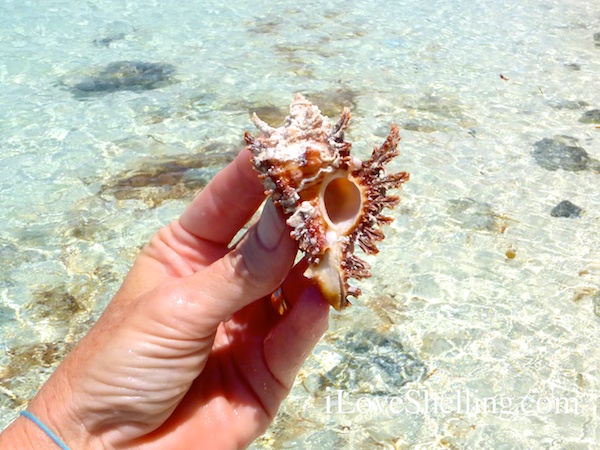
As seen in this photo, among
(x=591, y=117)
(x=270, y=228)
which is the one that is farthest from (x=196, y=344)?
(x=591, y=117)

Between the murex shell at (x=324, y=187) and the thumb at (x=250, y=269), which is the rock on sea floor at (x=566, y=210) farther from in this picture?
the thumb at (x=250, y=269)

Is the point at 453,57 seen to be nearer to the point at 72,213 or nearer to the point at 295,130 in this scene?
the point at 72,213

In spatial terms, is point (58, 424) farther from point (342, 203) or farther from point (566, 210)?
point (566, 210)

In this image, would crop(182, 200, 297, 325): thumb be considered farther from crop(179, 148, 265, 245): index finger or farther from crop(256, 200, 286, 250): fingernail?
crop(179, 148, 265, 245): index finger

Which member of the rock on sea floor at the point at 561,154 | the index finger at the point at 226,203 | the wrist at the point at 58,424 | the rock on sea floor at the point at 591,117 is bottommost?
the rock on sea floor at the point at 591,117

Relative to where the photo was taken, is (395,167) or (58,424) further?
(395,167)

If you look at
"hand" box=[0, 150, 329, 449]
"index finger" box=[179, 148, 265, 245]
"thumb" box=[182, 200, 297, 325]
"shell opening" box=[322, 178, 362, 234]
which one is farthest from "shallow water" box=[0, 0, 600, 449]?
"shell opening" box=[322, 178, 362, 234]

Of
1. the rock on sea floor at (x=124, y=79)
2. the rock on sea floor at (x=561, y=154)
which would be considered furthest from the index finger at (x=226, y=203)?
the rock on sea floor at (x=124, y=79)
